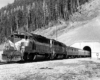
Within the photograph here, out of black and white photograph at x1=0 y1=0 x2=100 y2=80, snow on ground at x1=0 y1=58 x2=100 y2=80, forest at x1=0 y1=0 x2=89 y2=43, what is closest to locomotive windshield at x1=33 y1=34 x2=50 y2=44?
black and white photograph at x1=0 y1=0 x2=100 y2=80

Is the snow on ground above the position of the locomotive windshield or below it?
below

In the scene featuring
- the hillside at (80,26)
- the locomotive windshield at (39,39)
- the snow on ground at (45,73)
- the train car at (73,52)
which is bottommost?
the snow on ground at (45,73)

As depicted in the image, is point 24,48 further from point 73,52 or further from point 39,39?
point 73,52

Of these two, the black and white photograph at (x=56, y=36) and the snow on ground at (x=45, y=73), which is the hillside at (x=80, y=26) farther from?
the snow on ground at (x=45, y=73)

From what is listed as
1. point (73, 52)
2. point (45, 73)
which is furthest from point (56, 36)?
point (45, 73)

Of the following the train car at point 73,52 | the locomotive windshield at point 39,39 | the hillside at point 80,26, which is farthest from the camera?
the hillside at point 80,26

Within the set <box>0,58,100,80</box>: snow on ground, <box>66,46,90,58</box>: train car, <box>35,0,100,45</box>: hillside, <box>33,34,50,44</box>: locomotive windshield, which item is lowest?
<box>0,58,100,80</box>: snow on ground

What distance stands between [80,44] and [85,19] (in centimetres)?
3249

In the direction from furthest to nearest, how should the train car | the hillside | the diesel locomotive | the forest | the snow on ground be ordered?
the forest
the hillside
the train car
the diesel locomotive
the snow on ground

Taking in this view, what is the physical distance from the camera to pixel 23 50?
18.1m

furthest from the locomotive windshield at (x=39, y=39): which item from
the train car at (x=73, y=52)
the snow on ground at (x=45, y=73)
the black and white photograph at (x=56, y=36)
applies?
the train car at (x=73, y=52)

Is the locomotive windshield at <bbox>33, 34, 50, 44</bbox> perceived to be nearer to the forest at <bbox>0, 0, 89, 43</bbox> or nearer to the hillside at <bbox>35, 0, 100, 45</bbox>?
the hillside at <bbox>35, 0, 100, 45</bbox>

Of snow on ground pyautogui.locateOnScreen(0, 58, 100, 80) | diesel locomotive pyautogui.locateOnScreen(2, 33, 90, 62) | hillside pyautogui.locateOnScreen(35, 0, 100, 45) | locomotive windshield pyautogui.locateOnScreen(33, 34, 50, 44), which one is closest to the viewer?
snow on ground pyautogui.locateOnScreen(0, 58, 100, 80)

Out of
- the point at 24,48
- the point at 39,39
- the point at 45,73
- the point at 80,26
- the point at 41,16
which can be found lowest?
the point at 45,73
